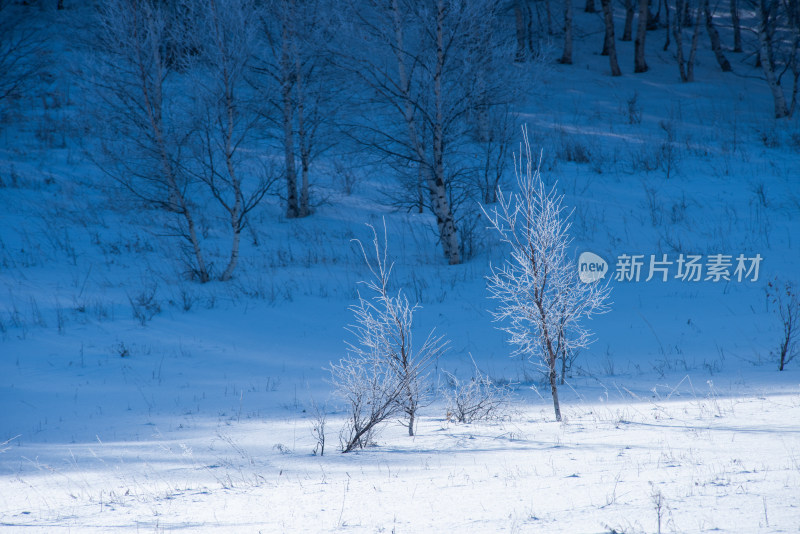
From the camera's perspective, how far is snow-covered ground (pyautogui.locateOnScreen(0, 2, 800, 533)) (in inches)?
128

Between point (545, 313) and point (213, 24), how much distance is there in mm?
8738

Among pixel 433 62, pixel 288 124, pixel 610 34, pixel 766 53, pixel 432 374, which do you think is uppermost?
pixel 610 34

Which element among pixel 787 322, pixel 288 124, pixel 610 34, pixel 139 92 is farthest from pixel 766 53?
pixel 139 92

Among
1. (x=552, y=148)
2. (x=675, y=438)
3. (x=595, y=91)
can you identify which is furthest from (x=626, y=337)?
(x=595, y=91)

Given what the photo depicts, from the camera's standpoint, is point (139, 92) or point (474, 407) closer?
point (474, 407)

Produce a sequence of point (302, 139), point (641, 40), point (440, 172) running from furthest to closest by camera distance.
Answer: point (641, 40) < point (302, 139) < point (440, 172)

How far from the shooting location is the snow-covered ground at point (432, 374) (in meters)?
3.25

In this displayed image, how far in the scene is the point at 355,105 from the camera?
12.4 m

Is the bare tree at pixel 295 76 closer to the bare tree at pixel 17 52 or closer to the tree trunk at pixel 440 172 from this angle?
the tree trunk at pixel 440 172

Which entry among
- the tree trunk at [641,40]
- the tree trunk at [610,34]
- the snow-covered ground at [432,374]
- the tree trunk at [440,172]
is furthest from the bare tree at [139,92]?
the tree trunk at [641,40]

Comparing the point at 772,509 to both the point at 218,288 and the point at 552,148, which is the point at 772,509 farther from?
the point at 552,148

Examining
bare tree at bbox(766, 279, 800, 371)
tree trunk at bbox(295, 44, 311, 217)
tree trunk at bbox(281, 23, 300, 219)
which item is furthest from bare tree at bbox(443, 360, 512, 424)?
tree trunk at bbox(295, 44, 311, 217)

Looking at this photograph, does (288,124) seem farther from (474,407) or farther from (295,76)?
(474,407)

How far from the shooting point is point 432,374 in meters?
8.07
